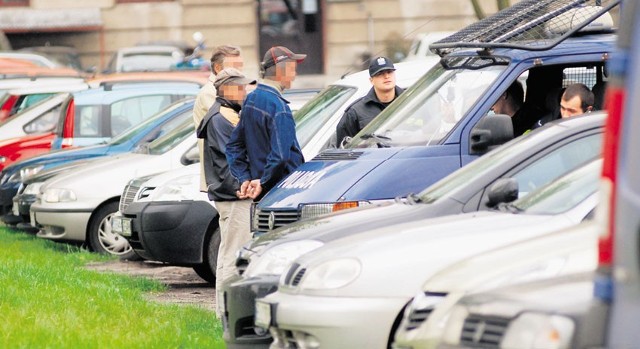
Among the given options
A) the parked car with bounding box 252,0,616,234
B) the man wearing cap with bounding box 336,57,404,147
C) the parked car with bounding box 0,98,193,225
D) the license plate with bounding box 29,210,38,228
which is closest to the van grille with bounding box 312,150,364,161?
the parked car with bounding box 252,0,616,234

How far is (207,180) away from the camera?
34.3 feet

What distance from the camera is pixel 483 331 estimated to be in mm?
5094

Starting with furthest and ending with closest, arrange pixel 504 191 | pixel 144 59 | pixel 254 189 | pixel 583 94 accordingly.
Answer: pixel 144 59
pixel 254 189
pixel 583 94
pixel 504 191

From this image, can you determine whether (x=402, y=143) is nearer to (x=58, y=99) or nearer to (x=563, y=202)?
(x=563, y=202)

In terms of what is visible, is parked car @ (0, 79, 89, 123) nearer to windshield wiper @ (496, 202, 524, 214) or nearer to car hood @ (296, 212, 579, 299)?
windshield wiper @ (496, 202, 524, 214)

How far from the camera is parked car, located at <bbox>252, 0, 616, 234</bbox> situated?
30.8 ft

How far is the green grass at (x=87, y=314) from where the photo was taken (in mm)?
8703

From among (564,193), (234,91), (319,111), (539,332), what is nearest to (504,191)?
(564,193)

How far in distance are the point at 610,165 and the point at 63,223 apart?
10800 millimetres

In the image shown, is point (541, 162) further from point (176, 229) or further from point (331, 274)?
point (176, 229)

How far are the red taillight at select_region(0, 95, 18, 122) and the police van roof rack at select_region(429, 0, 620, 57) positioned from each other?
37.5ft

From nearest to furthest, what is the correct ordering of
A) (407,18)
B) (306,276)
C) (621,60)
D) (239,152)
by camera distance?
(621,60), (306,276), (239,152), (407,18)

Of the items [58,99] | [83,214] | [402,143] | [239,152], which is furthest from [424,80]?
[58,99]

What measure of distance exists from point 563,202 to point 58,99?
517 inches
